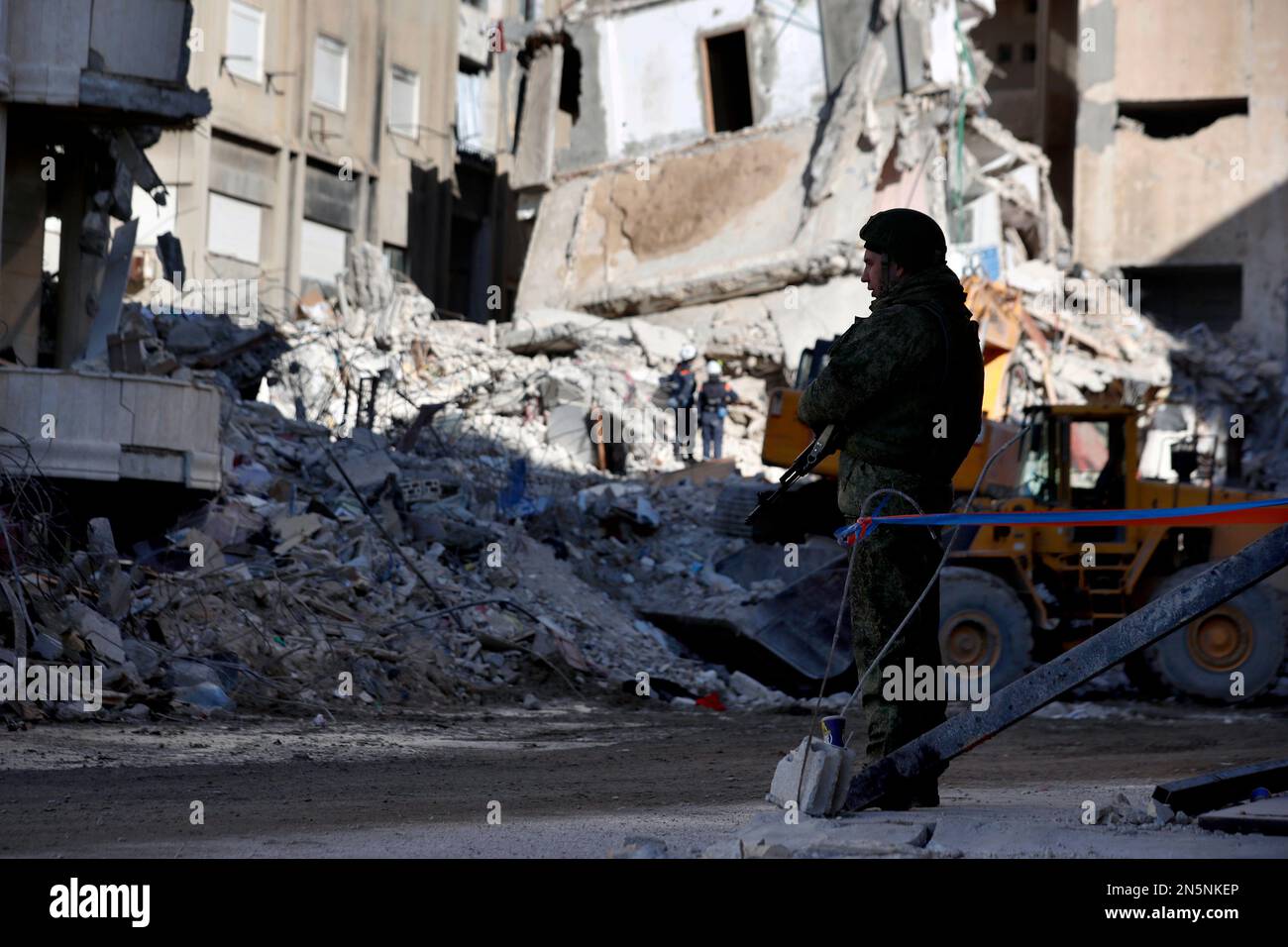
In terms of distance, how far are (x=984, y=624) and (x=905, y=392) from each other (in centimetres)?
841

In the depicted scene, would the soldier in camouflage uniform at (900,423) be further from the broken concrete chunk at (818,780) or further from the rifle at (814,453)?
the broken concrete chunk at (818,780)

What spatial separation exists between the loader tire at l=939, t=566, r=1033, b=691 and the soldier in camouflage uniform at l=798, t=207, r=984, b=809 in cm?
802

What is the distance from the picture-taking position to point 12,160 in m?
15.5

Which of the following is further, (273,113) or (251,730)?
(273,113)

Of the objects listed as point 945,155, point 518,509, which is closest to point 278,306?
point 945,155

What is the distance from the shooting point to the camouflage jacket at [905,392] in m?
5.41

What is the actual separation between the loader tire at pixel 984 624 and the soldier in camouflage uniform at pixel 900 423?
8.02 metres

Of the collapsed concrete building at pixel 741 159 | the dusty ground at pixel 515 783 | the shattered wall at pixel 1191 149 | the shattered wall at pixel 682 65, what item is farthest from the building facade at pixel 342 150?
the dusty ground at pixel 515 783

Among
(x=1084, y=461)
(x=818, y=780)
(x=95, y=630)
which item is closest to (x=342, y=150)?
(x=1084, y=461)

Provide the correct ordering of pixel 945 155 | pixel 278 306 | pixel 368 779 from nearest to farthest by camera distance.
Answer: pixel 368 779, pixel 945 155, pixel 278 306

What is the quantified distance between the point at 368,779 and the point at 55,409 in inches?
221

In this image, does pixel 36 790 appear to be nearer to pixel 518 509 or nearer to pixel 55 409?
pixel 55 409

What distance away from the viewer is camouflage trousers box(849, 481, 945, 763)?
17.6ft

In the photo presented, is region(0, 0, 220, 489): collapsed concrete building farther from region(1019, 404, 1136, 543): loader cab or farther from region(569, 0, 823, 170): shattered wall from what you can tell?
region(569, 0, 823, 170): shattered wall
